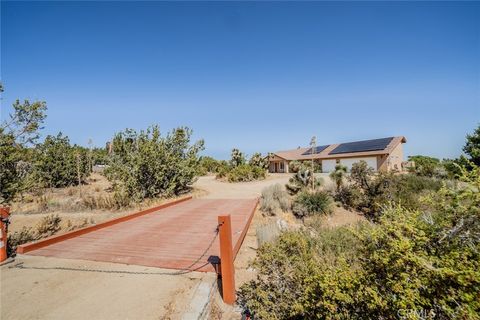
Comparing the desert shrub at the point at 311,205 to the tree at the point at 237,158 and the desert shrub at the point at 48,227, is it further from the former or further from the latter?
the tree at the point at 237,158

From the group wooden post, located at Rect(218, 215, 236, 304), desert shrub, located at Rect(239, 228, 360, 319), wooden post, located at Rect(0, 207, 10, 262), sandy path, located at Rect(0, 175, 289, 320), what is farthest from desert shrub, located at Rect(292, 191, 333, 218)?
wooden post, located at Rect(0, 207, 10, 262)

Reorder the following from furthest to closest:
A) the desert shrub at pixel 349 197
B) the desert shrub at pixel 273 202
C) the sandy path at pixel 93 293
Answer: the desert shrub at pixel 349 197
the desert shrub at pixel 273 202
the sandy path at pixel 93 293

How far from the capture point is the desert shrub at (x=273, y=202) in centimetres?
1176

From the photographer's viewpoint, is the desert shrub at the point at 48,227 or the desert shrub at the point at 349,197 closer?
the desert shrub at the point at 48,227

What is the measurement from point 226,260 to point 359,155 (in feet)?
101

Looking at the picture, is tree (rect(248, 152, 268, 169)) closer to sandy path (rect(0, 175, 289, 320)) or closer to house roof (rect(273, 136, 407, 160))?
house roof (rect(273, 136, 407, 160))

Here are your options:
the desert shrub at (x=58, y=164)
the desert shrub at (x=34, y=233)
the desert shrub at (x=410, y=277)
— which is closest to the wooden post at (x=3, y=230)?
the desert shrub at (x=34, y=233)

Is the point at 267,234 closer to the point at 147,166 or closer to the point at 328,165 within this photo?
the point at 147,166

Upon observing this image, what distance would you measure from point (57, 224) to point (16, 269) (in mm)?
5075

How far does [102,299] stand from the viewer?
3861mm

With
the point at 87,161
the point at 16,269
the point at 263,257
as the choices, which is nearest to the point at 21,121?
the point at 16,269

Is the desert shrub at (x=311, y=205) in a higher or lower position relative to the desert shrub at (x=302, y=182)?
lower

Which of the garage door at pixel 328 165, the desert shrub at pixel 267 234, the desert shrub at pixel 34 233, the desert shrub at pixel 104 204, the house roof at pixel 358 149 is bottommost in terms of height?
the desert shrub at pixel 34 233

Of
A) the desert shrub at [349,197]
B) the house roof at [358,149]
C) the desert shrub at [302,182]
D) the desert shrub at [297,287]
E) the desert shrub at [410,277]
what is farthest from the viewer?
the house roof at [358,149]
